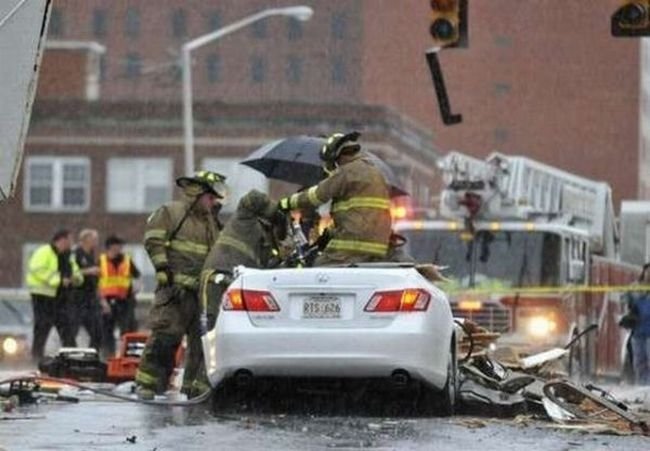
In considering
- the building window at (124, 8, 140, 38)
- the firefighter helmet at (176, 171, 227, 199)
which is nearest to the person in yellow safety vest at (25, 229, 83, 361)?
the firefighter helmet at (176, 171, 227, 199)

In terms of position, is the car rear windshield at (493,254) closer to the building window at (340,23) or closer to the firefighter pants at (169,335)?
the firefighter pants at (169,335)

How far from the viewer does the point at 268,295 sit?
14195mm

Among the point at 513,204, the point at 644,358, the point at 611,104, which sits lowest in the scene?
the point at 644,358

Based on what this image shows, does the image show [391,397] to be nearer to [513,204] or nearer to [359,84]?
[513,204]

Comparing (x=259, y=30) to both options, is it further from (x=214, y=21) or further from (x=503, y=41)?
(x=503, y=41)

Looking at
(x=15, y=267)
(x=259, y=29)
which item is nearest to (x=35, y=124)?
(x=15, y=267)

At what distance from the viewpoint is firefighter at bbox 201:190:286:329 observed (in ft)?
51.2

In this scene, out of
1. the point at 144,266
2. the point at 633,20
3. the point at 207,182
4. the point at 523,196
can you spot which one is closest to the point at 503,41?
the point at 144,266

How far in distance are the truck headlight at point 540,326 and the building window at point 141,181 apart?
43190mm

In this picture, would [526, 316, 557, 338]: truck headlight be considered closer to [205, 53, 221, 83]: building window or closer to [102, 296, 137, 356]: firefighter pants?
[102, 296, 137, 356]: firefighter pants

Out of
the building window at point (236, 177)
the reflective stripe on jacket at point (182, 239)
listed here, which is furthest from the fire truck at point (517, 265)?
the building window at point (236, 177)

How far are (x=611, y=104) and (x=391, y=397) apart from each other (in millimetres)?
91823

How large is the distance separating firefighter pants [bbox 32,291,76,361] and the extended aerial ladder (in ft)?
15.0

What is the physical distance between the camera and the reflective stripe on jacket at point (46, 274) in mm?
25422
